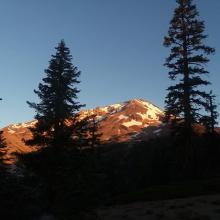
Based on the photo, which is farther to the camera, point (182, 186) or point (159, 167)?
point (159, 167)

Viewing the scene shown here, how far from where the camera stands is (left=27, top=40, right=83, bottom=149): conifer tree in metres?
27.0

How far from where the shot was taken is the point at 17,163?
21.2m

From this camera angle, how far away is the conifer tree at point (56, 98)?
27.0 m

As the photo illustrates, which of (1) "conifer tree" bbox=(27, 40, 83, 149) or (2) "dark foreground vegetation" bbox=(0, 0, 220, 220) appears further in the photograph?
(1) "conifer tree" bbox=(27, 40, 83, 149)

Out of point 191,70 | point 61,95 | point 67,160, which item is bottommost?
point 67,160

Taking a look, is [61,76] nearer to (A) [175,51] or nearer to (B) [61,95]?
(B) [61,95]

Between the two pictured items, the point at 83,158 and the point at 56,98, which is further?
the point at 56,98

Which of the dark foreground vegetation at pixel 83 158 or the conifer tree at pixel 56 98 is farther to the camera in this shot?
the conifer tree at pixel 56 98

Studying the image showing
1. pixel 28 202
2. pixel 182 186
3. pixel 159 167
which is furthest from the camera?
pixel 159 167

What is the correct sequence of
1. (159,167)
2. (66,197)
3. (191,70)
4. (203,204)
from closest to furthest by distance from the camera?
(66,197) < (203,204) < (191,70) < (159,167)

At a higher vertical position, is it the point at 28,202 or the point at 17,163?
the point at 17,163

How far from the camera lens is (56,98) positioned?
96.3 ft

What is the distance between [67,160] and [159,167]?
35.8 meters

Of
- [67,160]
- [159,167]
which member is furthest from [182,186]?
[159,167]
